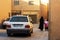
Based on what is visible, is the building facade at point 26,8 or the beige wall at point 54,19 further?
the building facade at point 26,8

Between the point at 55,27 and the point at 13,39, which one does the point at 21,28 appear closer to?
the point at 13,39

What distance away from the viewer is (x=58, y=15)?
14133 millimetres

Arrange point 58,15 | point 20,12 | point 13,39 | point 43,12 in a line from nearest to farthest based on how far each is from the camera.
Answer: point 58,15 < point 13,39 < point 20,12 < point 43,12

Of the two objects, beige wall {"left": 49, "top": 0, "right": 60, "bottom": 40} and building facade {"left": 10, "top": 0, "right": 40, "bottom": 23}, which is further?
building facade {"left": 10, "top": 0, "right": 40, "bottom": 23}

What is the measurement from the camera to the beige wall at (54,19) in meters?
14.1

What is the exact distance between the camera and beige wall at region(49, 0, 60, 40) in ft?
46.3

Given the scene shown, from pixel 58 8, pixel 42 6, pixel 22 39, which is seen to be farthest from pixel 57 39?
pixel 42 6

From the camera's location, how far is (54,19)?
46.5 ft

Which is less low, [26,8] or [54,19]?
[54,19]

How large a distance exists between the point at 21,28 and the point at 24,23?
0.47m

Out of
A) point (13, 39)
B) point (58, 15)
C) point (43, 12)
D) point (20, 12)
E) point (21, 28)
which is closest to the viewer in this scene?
point (58, 15)

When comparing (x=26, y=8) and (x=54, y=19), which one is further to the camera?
(x=26, y=8)

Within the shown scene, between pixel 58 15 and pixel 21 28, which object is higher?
pixel 58 15

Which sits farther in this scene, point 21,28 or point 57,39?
point 21,28
